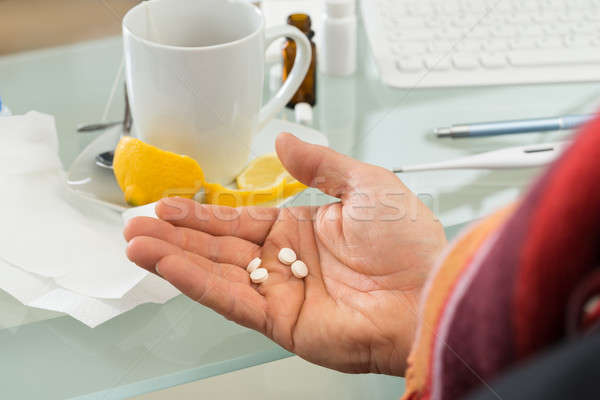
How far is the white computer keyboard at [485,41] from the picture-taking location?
0.67m

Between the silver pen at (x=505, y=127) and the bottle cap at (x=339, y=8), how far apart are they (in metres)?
0.17

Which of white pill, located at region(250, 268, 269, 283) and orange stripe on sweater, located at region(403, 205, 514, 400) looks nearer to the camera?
orange stripe on sweater, located at region(403, 205, 514, 400)

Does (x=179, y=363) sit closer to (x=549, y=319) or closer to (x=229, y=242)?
(x=229, y=242)

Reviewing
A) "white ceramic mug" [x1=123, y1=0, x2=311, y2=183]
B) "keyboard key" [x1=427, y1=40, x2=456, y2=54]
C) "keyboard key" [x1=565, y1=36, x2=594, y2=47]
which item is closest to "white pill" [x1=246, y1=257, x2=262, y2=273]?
"white ceramic mug" [x1=123, y1=0, x2=311, y2=183]

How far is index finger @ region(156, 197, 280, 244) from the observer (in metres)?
0.47

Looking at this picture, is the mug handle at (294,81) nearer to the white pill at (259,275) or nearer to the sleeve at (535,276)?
the white pill at (259,275)

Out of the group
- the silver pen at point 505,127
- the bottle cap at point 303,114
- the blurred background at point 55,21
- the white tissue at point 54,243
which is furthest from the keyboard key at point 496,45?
the blurred background at point 55,21

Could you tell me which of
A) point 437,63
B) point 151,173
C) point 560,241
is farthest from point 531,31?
point 560,241

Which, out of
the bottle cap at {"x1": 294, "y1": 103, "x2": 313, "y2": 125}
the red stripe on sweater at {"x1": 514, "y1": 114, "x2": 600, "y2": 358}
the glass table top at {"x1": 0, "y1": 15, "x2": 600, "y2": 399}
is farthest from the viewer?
the bottle cap at {"x1": 294, "y1": 103, "x2": 313, "y2": 125}

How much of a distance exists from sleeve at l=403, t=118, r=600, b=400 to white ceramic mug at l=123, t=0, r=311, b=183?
302 millimetres

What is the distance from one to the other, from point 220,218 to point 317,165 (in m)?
0.09

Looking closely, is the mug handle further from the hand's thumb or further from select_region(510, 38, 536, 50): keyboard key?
select_region(510, 38, 536, 50): keyboard key

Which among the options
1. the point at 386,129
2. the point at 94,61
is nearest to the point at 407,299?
the point at 386,129

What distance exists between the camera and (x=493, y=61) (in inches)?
26.7
